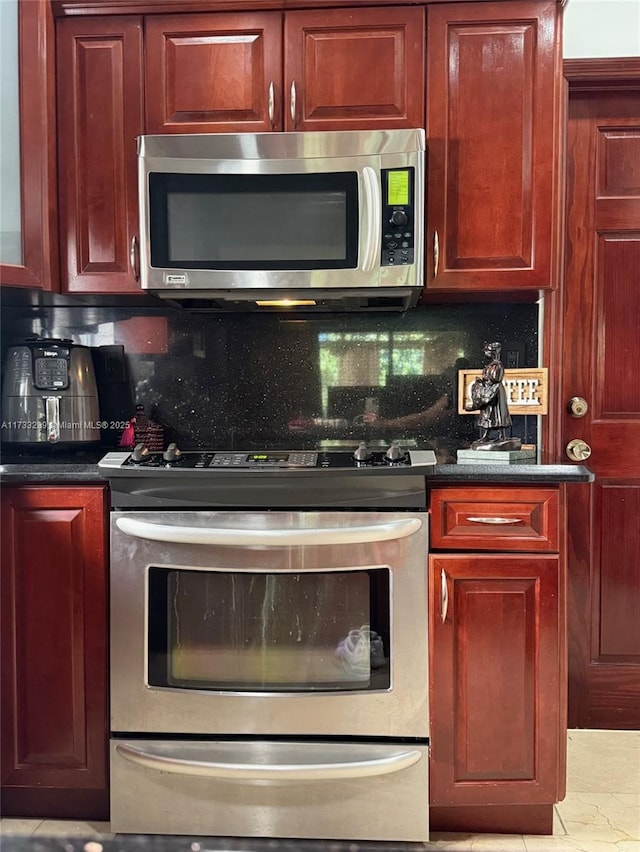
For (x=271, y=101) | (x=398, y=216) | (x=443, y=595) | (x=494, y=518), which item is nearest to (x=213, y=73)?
(x=271, y=101)

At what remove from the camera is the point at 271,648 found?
1596 millimetres

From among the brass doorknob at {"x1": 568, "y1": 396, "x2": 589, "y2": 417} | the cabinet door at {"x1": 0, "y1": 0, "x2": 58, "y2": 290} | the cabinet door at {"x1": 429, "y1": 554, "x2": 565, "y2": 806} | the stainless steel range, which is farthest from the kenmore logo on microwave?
the brass doorknob at {"x1": 568, "y1": 396, "x2": 589, "y2": 417}

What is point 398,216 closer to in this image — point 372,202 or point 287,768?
point 372,202

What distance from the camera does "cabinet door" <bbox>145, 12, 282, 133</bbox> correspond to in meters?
1.74

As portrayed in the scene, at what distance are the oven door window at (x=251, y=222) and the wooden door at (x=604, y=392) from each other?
87cm

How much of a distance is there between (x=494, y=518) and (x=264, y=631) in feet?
1.98

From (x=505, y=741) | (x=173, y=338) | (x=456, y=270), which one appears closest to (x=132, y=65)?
(x=173, y=338)

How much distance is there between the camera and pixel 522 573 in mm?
1554

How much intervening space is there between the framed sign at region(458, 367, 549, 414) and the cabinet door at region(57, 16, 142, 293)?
1.00 meters

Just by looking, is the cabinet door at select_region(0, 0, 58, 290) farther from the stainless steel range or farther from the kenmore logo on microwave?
the stainless steel range

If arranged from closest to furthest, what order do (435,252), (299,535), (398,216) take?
(299,535) → (398,216) → (435,252)

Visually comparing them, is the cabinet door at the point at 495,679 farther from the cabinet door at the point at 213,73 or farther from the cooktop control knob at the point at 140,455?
the cabinet door at the point at 213,73

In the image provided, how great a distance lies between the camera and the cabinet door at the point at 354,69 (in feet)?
5.64

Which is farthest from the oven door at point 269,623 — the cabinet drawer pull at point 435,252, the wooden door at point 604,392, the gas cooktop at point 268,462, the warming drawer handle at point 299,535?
the wooden door at point 604,392
